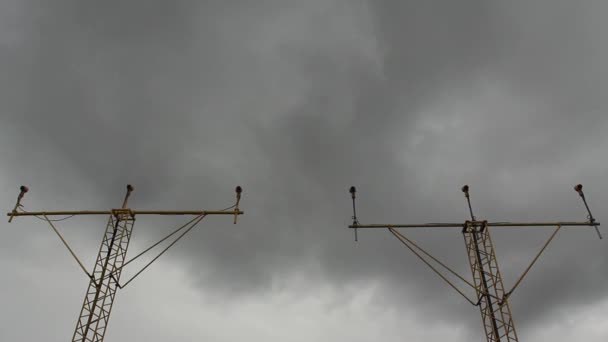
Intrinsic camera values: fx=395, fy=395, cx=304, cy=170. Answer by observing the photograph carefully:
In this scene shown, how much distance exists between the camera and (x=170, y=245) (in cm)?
2611

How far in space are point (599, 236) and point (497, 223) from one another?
6151 mm

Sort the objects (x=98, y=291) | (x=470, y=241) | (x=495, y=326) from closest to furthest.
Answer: (x=495, y=326)
(x=98, y=291)
(x=470, y=241)

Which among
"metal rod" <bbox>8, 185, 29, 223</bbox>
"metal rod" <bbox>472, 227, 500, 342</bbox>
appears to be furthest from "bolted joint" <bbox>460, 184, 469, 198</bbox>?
"metal rod" <bbox>8, 185, 29, 223</bbox>

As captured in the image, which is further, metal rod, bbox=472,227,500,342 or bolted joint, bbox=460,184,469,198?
bolted joint, bbox=460,184,469,198

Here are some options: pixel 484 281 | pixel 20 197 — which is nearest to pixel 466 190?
pixel 484 281

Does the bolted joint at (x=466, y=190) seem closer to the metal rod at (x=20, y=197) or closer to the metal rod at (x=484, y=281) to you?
the metal rod at (x=484, y=281)

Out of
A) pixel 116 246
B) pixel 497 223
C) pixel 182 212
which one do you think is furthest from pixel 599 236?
pixel 116 246

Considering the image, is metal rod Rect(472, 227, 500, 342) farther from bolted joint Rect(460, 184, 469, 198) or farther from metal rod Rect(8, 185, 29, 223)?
metal rod Rect(8, 185, 29, 223)

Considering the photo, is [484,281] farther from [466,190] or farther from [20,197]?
[20,197]

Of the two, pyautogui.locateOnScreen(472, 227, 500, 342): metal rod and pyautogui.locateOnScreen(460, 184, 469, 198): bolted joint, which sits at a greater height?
pyautogui.locateOnScreen(460, 184, 469, 198): bolted joint

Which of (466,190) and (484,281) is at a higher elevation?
(466,190)

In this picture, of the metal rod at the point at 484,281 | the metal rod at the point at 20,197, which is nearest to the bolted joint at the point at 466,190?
the metal rod at the point at 484,281

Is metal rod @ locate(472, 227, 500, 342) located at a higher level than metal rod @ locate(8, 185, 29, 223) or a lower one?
lower

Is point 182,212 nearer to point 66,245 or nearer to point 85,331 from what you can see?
point 66,245
